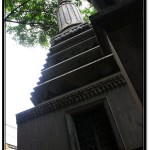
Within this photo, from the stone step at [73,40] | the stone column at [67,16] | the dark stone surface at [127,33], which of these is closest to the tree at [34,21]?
the stone column at [67,16]

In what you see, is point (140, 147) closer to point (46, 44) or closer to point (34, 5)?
point (34, 5)

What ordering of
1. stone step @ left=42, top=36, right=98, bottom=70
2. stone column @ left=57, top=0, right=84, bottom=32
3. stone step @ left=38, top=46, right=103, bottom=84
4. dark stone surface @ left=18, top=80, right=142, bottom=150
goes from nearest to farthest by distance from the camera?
dark stone surface @ left=18, top=80, right=142, bottom=150
stone step @ left=38, top=46, right=103, bottom=84
stone step @ left=42, top=36, right=98, bottom=70
stone column @ left=57, top=0, right=84, bottom=32

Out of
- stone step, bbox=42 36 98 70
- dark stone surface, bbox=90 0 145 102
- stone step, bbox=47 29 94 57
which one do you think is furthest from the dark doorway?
stone step, bbox=47 29 94 57

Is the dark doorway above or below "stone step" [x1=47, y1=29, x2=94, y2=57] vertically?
below

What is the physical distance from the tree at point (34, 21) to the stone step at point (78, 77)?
A: 25.5 feet

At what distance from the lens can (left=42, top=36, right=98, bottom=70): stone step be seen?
7.33 m

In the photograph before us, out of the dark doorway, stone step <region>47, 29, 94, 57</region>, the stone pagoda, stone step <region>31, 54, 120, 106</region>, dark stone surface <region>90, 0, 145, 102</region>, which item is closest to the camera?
dark stone surface <region>90, 0, 145, 102</region>

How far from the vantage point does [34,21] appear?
46.0ft

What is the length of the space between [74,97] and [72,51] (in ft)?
8.16

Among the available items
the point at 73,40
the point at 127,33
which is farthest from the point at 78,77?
the point at 127,33

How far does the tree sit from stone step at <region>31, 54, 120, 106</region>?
7.78 m

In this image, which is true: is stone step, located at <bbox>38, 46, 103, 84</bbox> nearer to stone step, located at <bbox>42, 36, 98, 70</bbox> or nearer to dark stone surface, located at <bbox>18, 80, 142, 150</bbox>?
stone step, located at <bbox>42, 36, 98, 70</bbox>

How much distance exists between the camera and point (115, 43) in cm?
232

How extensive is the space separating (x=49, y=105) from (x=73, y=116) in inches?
27.1
